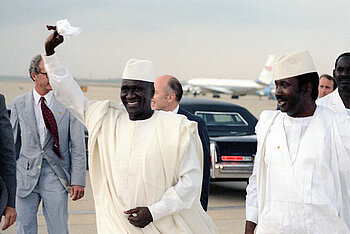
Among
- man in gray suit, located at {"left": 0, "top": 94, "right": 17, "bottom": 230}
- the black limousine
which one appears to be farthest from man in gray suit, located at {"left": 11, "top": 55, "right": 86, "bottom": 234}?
the black limousine

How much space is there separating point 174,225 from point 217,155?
239 inches

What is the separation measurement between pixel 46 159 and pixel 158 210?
6.22ft

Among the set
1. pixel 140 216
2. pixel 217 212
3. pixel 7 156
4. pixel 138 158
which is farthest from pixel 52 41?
pixel 217 212

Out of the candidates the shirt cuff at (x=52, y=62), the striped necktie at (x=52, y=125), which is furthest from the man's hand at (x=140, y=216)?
the striped necktie at (x=52, y=125)

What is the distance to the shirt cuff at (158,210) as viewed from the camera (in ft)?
13.0

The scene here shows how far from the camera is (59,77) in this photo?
412 cm

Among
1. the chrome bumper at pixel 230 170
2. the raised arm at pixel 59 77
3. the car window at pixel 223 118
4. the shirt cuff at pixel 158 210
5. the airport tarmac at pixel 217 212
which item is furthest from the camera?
the car window at pixel 223 118

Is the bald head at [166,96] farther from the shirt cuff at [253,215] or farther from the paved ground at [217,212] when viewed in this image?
the paved ground at [217,212]

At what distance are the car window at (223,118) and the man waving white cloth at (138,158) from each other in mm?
7144

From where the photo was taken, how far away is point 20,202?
559 centimetres

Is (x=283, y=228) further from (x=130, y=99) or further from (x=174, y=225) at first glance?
(x=130, y=99)

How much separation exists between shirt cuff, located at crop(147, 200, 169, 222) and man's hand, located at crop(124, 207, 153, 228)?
0.07 feet

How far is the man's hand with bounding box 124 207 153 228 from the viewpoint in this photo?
12.8ft

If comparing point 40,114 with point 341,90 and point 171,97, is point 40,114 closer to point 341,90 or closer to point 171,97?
point 171,97
